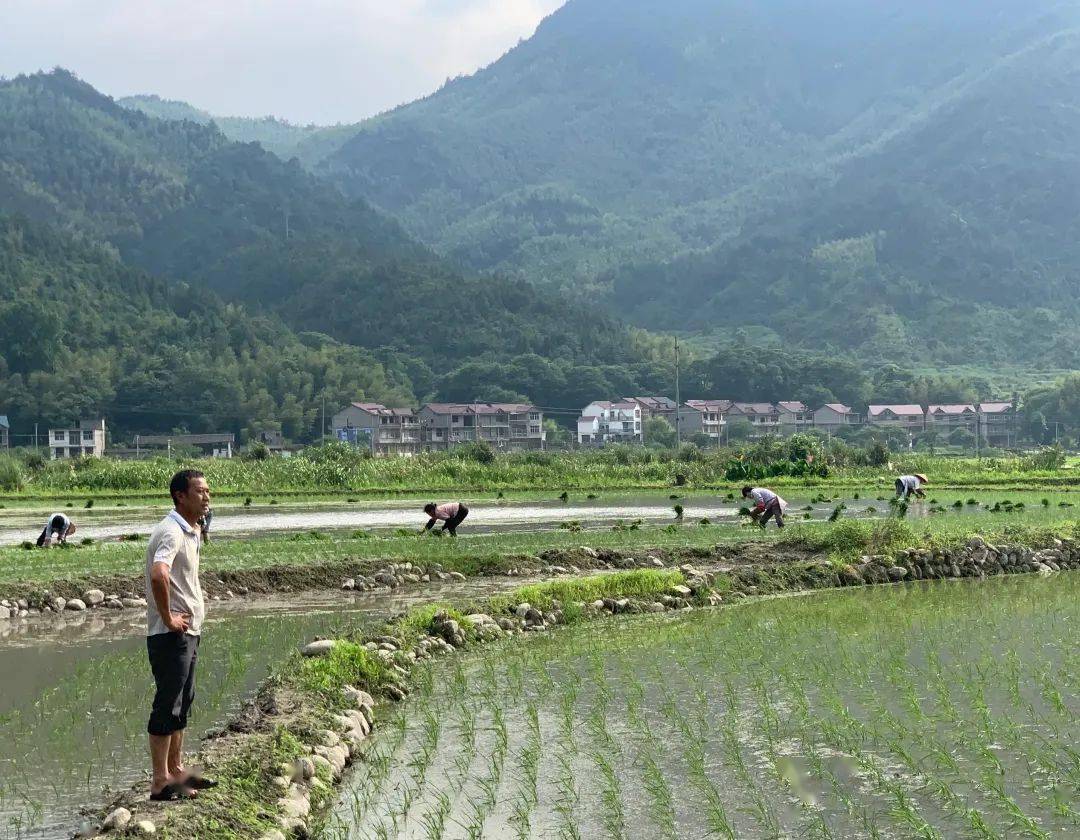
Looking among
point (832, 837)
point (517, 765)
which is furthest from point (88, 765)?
point (832, 837)

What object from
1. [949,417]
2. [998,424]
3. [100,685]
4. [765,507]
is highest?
[949,417]

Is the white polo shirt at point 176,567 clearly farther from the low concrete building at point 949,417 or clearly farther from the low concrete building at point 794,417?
the low concrete building at point 949,417

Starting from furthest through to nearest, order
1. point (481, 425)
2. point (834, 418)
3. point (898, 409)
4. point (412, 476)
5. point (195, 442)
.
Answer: point (898, 409)
point (834, 418)
point (481, 425)
point (195, 442)
point (412, 476)

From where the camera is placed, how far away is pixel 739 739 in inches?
409

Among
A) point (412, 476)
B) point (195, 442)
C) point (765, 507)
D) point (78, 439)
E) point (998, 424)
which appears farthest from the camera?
point (998, 424)

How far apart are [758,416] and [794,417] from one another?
437 cm

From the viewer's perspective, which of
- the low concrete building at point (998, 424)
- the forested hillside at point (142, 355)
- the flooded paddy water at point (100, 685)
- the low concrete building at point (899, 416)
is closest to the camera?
the flooded paddy water at point (100, 685)

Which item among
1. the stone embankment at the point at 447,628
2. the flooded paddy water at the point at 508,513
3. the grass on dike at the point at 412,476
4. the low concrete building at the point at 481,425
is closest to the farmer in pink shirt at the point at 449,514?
the flooded paddy water at the point at 508,513

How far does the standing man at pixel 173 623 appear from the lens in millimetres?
8312

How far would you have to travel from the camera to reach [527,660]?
46.3 ft

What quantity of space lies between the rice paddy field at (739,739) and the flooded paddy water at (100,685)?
1725 millimetres

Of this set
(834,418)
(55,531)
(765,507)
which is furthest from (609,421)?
(55,531)

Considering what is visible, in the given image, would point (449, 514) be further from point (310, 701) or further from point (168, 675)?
point (168, 675)

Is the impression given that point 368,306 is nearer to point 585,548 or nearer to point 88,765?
point 585,548
